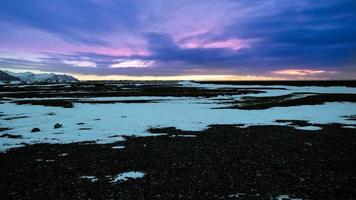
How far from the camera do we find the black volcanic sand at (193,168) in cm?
964

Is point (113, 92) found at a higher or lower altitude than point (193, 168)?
higher

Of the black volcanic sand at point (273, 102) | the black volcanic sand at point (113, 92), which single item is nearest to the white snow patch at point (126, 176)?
the black volcanic sand at point (273, 102)

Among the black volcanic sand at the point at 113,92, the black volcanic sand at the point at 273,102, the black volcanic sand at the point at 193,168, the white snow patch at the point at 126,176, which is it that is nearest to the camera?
the black volcanic sand at the point at 193,168

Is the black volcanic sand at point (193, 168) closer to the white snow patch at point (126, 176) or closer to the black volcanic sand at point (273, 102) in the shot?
the white snow patch at point (126, 176)

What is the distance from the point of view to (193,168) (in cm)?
1217

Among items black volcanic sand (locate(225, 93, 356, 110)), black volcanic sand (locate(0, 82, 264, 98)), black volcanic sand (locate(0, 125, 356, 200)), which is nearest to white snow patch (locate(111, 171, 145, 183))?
black volcanic sand (locate(0, 125, 356, 200))

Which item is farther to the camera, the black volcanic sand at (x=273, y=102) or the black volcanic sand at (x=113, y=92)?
the black volcanic sand at (x=113, y=92)

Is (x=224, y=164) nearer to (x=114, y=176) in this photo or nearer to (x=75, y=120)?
(x=114, y=176)

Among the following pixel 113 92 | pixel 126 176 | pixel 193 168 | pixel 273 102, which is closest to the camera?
pixel 126 176

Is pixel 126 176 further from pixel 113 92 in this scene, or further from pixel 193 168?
pixel 113 92

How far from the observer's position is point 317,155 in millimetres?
14023

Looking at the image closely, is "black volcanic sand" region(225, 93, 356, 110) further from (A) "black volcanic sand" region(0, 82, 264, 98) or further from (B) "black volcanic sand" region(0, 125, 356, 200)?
(B) "black volcanic sand" region(0, 125, 356, 200)

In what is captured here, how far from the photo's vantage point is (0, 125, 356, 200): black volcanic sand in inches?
380

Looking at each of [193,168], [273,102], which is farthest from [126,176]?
[273,102]
